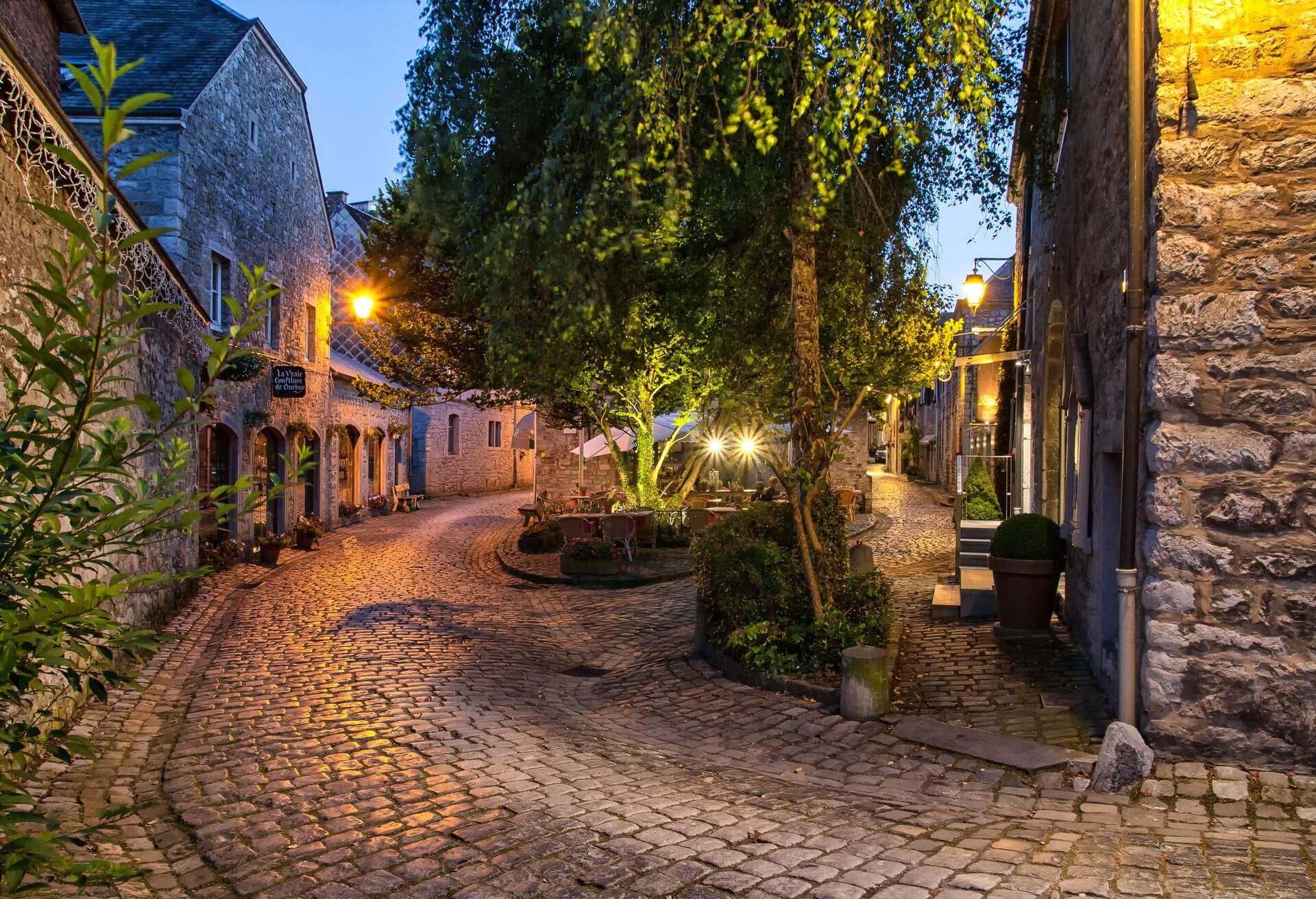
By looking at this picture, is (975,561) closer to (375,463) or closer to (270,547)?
(270,547)

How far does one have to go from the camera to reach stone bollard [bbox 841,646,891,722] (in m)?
6.32

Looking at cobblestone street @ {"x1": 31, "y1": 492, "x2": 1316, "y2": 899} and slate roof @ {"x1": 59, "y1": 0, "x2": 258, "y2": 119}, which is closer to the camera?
cobblestone street @ {"x1": 31, "y1": 492, "x2": 1316, "y2": 899}

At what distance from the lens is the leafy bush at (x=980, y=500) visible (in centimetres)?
1403

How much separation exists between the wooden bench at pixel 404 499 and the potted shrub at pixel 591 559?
14473 millimetres

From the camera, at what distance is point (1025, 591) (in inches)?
340

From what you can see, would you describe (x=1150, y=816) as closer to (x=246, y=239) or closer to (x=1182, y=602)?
(x=1182, y=602)

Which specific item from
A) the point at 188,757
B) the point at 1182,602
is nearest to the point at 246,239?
the point at 188,757

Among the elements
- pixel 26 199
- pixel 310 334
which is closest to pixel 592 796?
pixel 26 199

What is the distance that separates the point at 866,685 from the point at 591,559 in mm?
8617

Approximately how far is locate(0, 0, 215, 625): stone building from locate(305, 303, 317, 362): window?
26.2 ft

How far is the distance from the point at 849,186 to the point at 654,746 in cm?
544

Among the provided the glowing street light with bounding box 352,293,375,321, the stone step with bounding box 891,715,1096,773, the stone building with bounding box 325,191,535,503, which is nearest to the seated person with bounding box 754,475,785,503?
the stone building with bounding box 325,191,535,503

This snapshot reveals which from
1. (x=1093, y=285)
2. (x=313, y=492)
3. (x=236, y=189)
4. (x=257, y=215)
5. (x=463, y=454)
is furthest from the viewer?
(x=463, y=454)

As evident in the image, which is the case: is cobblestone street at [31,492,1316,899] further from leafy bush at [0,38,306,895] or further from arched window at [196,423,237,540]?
arched window at [196,423,237,540]
